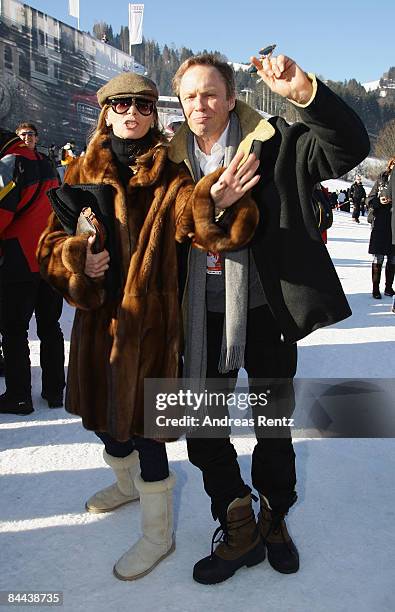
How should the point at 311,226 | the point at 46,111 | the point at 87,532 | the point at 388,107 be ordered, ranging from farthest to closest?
the point at 388,107 < the point at 46,111 < the point at 87,532 < the point at 311,226

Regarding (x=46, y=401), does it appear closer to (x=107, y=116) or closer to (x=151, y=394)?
(x=151, y=394)

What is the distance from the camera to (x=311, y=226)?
5.89ft

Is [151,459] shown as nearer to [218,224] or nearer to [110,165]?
[218,224]

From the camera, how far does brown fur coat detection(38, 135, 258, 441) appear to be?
1798 millimetres

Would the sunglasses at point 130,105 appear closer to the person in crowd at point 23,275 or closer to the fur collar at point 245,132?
the fur collar at point 245,132

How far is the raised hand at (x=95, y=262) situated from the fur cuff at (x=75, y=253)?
0.01 meters

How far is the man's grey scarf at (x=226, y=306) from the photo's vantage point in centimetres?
183

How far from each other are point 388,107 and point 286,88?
131 meters

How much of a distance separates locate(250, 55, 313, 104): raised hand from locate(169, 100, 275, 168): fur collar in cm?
19

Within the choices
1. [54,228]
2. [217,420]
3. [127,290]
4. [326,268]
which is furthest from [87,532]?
[326,268]

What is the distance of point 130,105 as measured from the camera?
1.82 m

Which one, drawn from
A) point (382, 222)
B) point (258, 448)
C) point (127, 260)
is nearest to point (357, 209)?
point (382, 222)

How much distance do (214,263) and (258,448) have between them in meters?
0.79

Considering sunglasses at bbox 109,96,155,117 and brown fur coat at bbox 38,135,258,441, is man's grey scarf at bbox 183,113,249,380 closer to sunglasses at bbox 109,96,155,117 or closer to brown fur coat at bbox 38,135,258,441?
brown fur coat at bbox 38,135,258,441
